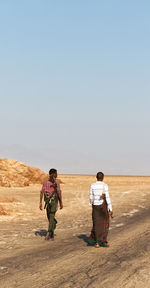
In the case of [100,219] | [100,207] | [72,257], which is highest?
[100,207]

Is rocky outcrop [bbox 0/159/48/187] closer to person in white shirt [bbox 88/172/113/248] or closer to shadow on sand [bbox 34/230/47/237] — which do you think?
shadow on sand [bbox 34/230/47/237]

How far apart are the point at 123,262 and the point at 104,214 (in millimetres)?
1785

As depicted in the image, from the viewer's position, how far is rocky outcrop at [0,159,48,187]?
39.5 meters

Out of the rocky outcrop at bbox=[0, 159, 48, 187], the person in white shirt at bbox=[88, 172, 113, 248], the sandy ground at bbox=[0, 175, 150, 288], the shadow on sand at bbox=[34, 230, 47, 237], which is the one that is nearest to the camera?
the sandy ground at bbox=[0, 175, 150, 288]

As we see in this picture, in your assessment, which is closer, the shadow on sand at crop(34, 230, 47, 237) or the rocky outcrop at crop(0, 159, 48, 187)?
the shadow on sand at crop(34, 230, 47, 237)

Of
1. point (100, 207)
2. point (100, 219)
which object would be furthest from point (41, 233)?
point (100, 207)

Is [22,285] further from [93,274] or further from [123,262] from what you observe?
[123,262]

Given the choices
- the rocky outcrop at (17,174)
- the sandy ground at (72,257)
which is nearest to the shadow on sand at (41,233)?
the sandy ground at (72,257)

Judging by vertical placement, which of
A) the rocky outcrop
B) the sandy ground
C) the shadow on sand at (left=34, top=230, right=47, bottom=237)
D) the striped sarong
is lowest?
the sandy ground

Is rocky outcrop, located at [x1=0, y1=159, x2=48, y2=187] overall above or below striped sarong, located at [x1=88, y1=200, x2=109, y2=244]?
above

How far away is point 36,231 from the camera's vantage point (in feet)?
45.4

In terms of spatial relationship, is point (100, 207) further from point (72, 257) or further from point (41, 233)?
point (41, 233)

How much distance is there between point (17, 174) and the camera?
42.2 m

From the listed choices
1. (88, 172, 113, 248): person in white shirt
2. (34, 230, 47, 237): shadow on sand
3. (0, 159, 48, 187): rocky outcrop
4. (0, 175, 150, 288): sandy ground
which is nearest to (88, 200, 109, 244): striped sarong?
(88, 172, 113, 248): person in white shirt
